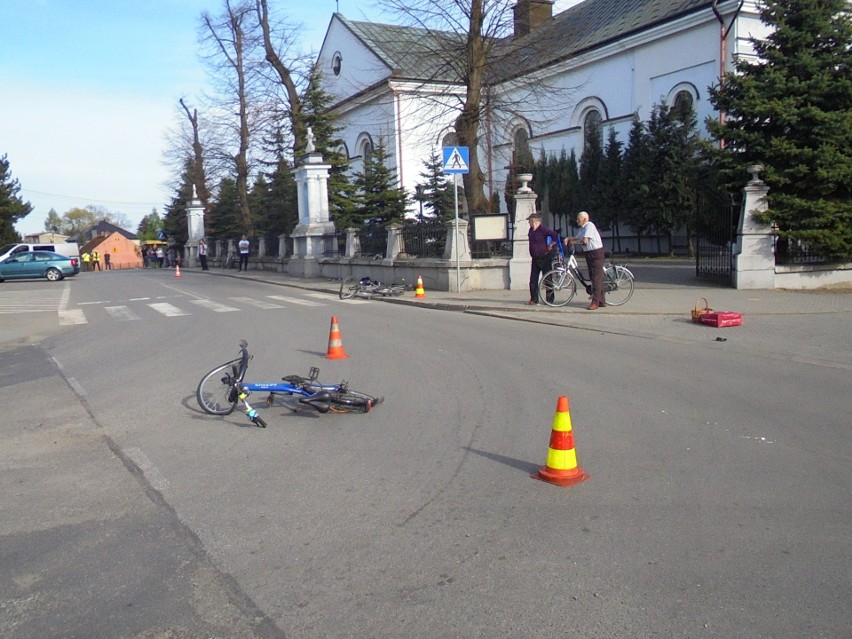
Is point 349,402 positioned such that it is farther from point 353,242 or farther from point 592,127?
point 592,127

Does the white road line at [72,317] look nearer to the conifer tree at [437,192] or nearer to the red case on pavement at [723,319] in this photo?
the red case on pavement at [723,319]

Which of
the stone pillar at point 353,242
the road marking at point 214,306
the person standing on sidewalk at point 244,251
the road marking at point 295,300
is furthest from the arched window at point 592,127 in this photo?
the road marking at point 214,306

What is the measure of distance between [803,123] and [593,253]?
6.23 meters

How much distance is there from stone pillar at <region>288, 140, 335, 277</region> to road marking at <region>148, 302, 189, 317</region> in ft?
31.1

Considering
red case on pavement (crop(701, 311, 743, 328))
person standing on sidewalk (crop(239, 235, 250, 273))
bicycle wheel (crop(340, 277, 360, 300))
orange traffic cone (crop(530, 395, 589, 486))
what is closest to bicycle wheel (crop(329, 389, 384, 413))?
orange traffic cone (crop(530, 395, 589, 486))

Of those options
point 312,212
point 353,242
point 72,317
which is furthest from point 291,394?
point 312,212

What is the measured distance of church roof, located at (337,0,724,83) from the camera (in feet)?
76.6

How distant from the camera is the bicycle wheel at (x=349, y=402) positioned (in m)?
7.33

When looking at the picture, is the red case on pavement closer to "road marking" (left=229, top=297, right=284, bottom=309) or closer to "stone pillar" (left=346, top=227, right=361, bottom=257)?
"road marking" (left=229, top=297, right=284, bottom=309)

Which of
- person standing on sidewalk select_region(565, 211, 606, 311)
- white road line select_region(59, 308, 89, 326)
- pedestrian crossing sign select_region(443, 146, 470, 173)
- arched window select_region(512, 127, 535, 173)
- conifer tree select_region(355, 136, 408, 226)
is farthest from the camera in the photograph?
arched window select_region(512, 127, 535, 173)

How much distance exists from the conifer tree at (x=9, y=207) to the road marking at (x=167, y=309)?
39.2m

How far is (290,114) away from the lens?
35.7 m

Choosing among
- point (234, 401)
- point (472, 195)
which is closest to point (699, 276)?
point (472, 195)

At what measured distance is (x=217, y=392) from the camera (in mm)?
7848
